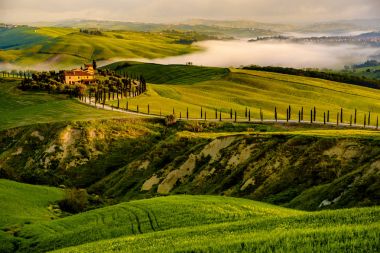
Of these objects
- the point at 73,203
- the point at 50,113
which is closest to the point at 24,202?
the point at 73,203

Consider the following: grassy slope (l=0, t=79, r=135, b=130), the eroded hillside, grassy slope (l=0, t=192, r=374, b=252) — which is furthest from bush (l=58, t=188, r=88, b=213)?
grassy slope (l=0, t=79, r=135, b=130)

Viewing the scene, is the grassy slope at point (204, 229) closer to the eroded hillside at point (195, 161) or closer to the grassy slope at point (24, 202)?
the grassy slope at point (24, 202)

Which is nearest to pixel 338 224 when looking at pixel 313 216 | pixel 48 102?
pixel 313 216

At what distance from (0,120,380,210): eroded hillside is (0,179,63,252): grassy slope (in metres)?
24.4

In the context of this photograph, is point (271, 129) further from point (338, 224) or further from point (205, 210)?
point (338, 224)

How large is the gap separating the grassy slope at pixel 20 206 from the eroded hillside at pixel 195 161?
24445 mm

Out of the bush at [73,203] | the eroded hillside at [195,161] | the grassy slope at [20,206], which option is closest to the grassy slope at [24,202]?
the grassy slope at [20,206]

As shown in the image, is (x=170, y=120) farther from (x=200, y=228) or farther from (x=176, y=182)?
(x=200, y=228)

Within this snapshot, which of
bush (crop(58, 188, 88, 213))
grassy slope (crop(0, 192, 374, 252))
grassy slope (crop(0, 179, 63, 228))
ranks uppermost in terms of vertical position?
grassy slope (crop(0, 192, 374, 252))

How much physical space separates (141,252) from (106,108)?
15537 cm

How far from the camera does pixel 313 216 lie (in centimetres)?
3166

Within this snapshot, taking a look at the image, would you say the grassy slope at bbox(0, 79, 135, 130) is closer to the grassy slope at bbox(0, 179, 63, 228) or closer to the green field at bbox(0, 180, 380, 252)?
the grassy slope at bbox(0, 179, 63, 228)

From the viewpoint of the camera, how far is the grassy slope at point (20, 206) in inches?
2373

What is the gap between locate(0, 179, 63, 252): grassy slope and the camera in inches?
2373
